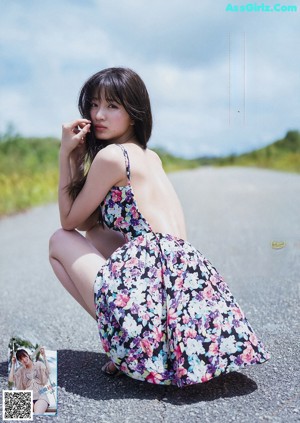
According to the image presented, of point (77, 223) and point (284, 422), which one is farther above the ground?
point (77, 223)

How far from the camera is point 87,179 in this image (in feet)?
6.43

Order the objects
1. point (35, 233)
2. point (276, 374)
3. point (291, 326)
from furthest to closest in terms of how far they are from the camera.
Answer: point (35, 233) → point (291, 326) → point (276, 374)

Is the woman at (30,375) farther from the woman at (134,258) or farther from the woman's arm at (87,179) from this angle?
the woman's arm at (87,179)

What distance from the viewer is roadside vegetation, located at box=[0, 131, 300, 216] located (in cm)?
612

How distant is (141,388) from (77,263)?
40 cm

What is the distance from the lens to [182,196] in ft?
21.3

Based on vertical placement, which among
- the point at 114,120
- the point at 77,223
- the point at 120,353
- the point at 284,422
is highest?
the point at 114,120

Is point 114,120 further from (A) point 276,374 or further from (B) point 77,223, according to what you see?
(A) point 276,374

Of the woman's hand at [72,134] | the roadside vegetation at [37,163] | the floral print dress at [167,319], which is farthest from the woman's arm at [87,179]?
the roadside vegetation at [37,163]

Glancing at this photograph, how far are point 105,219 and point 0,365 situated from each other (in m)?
0.59

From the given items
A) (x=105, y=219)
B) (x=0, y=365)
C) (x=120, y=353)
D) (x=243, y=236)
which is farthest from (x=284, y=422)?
(x=243, y=236)

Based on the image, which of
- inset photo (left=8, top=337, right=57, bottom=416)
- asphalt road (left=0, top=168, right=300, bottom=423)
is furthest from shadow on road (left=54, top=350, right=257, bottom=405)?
inset photo (left=8, top=337, right=57, bottom=416)

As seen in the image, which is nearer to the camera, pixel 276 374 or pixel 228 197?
pixel 276 374

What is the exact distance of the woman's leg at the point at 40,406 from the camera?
5.82ft
